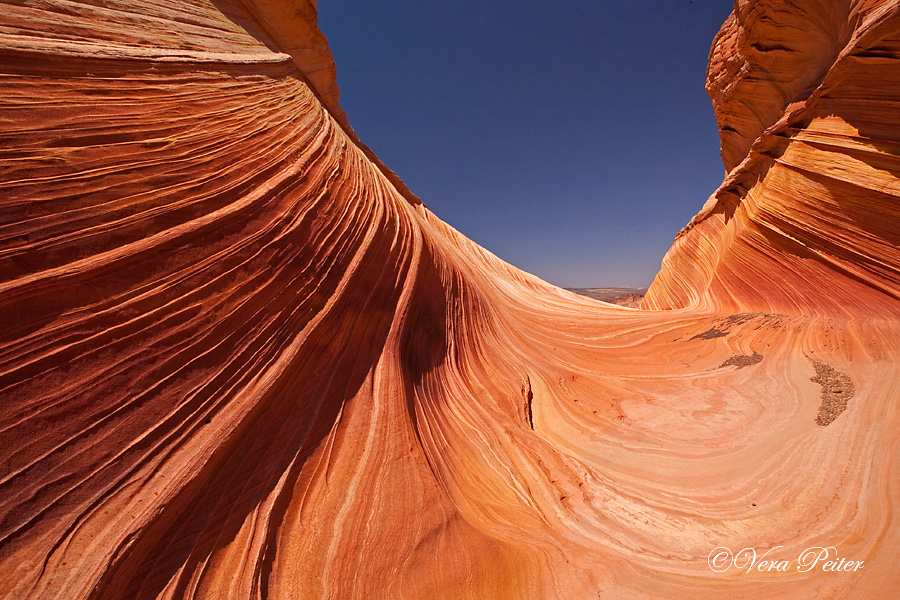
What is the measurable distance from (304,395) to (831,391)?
6.24 m

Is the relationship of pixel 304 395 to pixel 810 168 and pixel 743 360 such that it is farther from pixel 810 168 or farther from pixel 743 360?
pixel 810 168

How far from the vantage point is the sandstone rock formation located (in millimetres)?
1926

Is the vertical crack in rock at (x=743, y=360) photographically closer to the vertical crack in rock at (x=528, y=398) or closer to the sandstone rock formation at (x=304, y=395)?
the sandstone rock formation at (x=304, y=395)

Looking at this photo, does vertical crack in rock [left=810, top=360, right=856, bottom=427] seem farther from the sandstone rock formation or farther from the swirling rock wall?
the swirling rock wall

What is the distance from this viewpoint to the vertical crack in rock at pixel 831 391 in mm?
3791

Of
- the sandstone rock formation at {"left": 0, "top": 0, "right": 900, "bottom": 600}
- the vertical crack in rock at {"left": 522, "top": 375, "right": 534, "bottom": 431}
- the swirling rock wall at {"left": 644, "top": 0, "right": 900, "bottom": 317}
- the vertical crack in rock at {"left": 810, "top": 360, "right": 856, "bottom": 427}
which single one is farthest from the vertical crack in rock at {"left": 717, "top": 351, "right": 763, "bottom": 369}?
the vertical crack in rock at {"left": 522, "top": 375, "right": 534, "bottom": 431}

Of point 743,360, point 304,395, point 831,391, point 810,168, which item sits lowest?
point 304,395

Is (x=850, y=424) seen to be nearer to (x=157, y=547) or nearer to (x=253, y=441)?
(x=253, y=441)

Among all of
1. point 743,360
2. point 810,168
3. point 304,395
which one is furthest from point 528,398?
point 810,168

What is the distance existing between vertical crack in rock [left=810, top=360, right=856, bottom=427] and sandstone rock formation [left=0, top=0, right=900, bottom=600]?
4cm

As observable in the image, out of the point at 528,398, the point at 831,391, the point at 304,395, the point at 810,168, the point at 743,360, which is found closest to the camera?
the point at 304,395

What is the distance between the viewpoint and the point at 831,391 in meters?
4.20

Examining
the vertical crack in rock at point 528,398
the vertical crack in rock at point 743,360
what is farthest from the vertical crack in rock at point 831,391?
the vertical crack in rock at point 528,398

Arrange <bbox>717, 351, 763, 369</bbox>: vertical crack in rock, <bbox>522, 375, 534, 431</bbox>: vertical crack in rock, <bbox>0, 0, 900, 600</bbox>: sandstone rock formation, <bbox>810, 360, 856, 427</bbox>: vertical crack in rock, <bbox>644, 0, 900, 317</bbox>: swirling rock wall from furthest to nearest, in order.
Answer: <bbox>644, 0, 900, 317</bbox>: swirling rock wall < <bbox>717, 351, 763, 369</bbox>: vertical crack in rock < <bbox>522, 375, 534, 431</bbox>: vertical crack in rock < <bbox>810, 360, 856, 427</bbox>: vertical crack in rock < <bbox>0, 0, 900, 600</bbox>: sandstone rock formation
